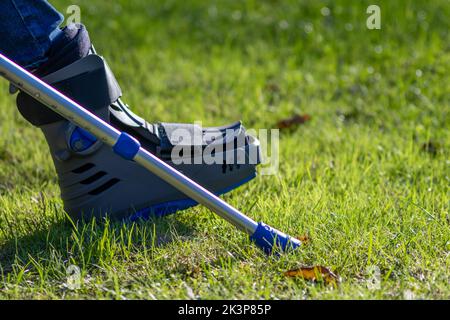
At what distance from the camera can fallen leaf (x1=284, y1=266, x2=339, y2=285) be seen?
2533 mm

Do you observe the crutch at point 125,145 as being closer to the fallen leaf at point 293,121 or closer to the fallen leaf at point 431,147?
the fallen leaf at point 431,147

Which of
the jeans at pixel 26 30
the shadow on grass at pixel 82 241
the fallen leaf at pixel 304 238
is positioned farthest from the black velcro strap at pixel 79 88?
the fallen leaf at pixel 304 238

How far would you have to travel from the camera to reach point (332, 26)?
553 centimetres

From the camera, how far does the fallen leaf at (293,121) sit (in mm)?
4355

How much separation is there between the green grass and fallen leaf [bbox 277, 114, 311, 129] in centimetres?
5

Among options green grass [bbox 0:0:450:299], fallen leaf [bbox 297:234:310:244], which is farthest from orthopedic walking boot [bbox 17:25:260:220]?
fallen leaf [bbox 297:234:310:244]

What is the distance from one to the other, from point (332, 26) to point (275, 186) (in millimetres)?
2403

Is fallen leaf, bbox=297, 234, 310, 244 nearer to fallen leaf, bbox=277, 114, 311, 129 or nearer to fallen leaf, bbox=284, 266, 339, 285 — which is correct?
fallen leaf, bbox=284, 266, 339, 285

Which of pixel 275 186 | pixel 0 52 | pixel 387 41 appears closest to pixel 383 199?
pixel 275 186

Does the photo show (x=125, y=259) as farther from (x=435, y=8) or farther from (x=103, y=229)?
(x=435, y=8)

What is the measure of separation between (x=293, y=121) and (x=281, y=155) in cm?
58

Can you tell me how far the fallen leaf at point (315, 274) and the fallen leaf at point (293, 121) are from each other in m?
1.86

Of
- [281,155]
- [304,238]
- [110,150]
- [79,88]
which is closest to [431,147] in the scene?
[281,155]
